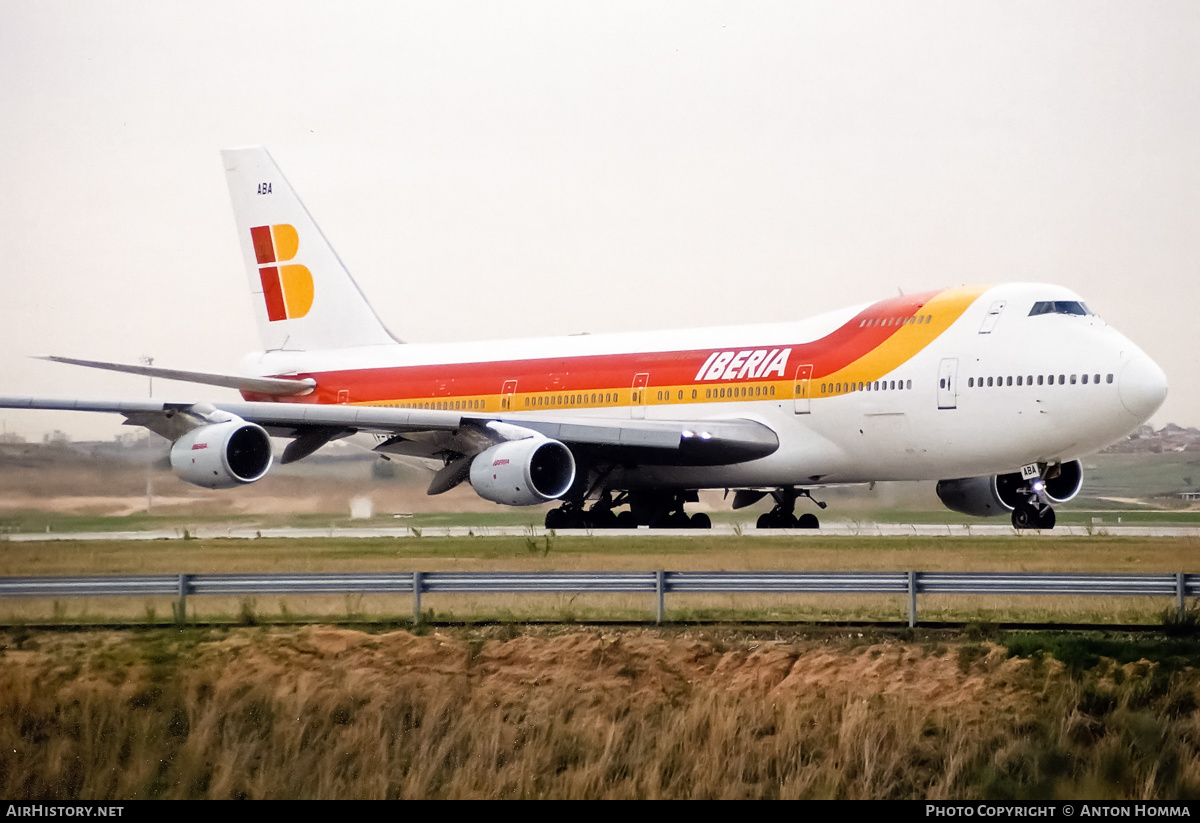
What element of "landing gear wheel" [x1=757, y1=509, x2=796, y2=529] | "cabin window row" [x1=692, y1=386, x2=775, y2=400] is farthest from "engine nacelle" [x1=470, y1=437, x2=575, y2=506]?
"landing gear wheel" [x1=757, y1=509, x2=796, y2=529]

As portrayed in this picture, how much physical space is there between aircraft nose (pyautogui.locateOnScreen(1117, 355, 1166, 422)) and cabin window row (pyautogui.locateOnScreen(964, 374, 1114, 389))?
32 centimetres

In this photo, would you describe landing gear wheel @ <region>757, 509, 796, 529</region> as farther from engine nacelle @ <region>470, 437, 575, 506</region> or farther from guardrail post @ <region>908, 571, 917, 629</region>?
guardrail post @ <region>908, 571, 917, 629</region>

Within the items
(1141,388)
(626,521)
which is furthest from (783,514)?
(1141,388)

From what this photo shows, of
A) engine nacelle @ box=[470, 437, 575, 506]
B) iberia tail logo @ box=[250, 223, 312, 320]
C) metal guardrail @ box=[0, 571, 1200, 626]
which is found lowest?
metal guardrail @ box=[0, 571, 1200, 626]

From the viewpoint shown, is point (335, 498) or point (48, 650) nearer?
point (48, 650)

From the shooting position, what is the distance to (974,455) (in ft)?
96.0

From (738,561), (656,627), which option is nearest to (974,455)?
(738,561)

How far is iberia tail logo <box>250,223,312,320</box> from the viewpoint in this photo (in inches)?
1628

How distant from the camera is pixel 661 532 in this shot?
32.7 meters

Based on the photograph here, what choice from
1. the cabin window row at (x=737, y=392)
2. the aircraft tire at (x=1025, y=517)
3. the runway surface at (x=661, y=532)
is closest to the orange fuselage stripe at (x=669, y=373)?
the cabin window row at (x=737, y=392)

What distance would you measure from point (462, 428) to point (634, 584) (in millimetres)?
12719

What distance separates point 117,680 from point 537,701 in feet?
16.6

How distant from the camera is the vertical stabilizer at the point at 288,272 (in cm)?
4072

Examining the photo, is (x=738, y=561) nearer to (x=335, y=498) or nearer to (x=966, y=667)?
(x=966, y=667)
